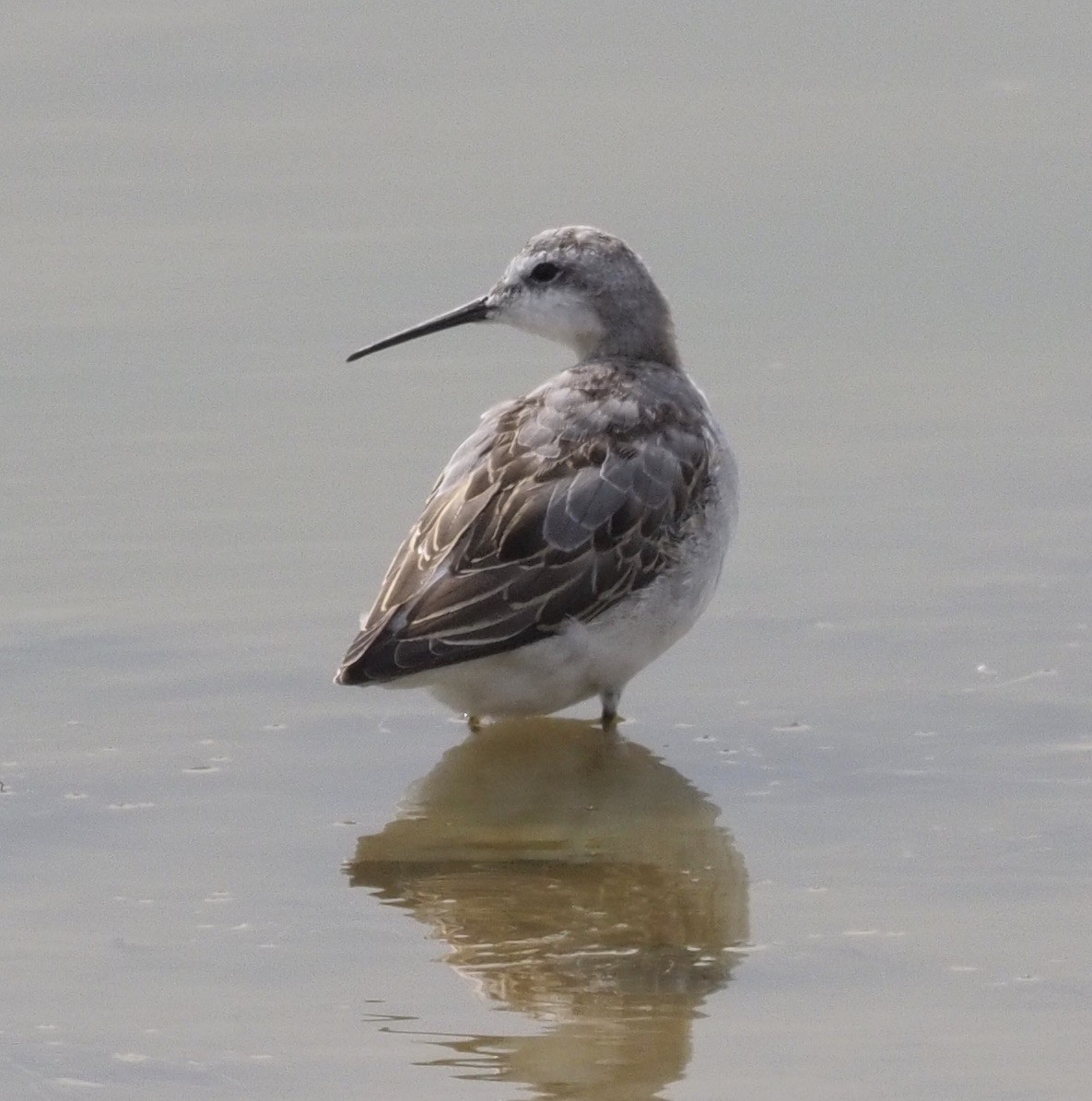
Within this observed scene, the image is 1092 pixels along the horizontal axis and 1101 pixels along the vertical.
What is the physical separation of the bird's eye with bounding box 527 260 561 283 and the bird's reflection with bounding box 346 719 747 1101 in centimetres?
179

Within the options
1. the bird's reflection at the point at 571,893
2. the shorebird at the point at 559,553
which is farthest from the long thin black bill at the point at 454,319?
the bird's reflection at the point at 571,893

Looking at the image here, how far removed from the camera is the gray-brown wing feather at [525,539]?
8.25m

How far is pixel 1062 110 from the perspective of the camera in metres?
13.0

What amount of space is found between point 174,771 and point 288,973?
5.20ft

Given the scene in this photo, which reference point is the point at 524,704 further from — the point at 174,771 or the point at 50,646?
the point at 50,646

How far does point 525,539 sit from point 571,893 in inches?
60.6

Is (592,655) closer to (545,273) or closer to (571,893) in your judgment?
(571,893)

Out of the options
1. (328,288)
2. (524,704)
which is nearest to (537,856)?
(524,704)

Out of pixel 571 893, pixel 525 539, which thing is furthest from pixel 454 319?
pixel 571 893

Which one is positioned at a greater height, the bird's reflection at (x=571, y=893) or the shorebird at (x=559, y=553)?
the shorebird at (x=559, y=553)

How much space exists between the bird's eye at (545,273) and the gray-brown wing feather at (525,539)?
826 millimetres

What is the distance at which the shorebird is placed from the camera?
8.31 metres

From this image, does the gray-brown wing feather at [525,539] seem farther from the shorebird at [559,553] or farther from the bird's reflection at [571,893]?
the bird's reflection at [571,893]

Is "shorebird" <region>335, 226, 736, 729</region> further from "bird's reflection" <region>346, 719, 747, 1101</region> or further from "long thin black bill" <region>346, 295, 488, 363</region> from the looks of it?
"long thin black bill" <region>346, 295, 488, 363</region>
